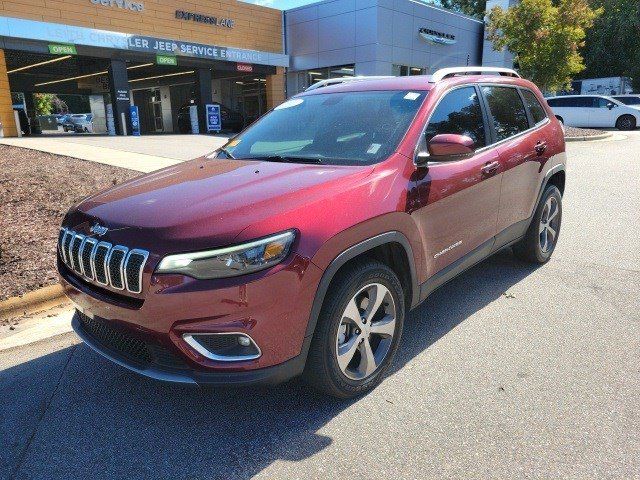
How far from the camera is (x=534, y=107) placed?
4883 millimetres

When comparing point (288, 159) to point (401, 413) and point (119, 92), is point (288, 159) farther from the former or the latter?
point (119, 92)

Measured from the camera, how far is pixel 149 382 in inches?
123

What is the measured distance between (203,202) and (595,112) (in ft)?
88.9

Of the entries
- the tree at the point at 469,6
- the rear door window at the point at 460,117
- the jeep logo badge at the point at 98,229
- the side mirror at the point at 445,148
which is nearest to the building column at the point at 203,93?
the rear door window at the point at 460,117

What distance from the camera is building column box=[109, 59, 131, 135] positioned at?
75.3 feet

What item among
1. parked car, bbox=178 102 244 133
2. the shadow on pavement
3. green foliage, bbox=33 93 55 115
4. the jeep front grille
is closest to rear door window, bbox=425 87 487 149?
the shadow on pavement

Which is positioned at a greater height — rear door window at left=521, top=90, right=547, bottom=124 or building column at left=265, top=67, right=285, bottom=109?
building column at left=265, top=67, right=285, bottom=109

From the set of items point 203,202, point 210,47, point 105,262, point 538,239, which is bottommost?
point 538,239

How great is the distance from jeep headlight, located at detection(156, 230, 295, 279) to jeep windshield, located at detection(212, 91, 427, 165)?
1024 millimetres

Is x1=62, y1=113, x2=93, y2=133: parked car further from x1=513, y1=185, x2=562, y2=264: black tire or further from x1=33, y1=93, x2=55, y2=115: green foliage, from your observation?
x1=513, y1=185, x2=562, y2=264: black tire

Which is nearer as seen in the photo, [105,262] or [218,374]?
[218,374]

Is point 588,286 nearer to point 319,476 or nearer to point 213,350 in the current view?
point 319,476

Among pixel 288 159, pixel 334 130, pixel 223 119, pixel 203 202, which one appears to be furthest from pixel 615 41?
pixel 203 202

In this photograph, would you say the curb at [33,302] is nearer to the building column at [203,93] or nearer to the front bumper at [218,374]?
the front bumper at [218,374]
